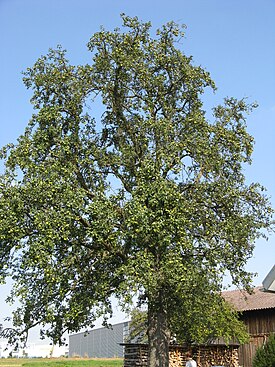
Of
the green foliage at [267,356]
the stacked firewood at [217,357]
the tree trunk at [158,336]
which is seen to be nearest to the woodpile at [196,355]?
the stacked firewood at [217,357]

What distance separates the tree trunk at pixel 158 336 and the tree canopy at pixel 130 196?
6 cm

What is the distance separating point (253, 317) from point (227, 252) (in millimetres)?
Answer: 23886

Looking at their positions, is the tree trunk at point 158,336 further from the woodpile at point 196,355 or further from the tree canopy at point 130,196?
the woodpile at point 196,355

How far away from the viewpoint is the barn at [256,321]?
132 feet

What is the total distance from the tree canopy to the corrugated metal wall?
50974 millimetres

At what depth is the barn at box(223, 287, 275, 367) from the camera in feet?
132

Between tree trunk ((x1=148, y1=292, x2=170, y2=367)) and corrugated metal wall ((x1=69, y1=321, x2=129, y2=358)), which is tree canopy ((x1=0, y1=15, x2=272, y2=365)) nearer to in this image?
tree trunk ((x1=148, y1=292, x2=170, y2=367))

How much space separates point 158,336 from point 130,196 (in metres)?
5.59

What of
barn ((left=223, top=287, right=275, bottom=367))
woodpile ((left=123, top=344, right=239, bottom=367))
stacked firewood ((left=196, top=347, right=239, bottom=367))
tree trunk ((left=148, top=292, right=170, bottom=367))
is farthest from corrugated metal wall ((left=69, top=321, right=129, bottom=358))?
tree trunk ((left=148, top=292, right=170, bottom=367))

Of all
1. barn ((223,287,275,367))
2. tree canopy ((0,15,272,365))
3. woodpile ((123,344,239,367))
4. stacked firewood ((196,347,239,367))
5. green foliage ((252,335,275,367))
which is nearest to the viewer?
tree canopy ((0,15,272,365))

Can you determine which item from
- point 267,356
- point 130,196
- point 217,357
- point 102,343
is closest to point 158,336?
point 130,196

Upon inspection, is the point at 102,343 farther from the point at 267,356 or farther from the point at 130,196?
the point at 130,196

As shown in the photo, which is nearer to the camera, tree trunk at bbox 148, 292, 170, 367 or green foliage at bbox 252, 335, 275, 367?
tree trunk at bbox 148, 292, 170, 367

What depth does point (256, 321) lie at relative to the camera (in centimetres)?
4116
